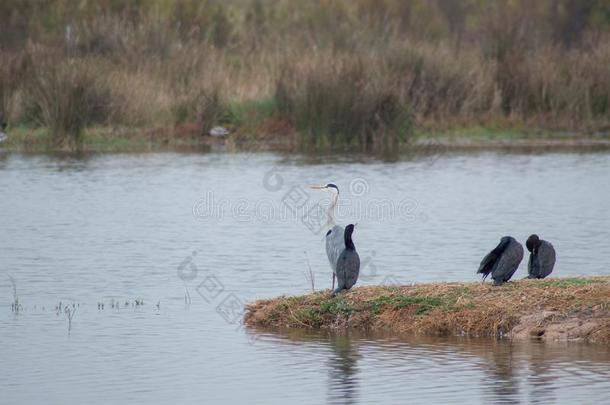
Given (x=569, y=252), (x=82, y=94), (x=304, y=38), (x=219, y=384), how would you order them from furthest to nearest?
(x=304, y=38) → (x=82, y=94) → (x=569, y=252) → (x=219, y=384)

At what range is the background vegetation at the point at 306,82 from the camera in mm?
27812

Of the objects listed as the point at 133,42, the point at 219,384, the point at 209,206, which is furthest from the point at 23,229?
the point at 133,42

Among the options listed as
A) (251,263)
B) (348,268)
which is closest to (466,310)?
(348,268)

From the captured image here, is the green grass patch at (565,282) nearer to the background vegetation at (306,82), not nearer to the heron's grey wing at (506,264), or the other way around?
the heron's grey wing at (506,264)

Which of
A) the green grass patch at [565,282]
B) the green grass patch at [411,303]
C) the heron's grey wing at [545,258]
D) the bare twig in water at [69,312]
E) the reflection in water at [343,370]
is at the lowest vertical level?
the bare twig in water at [69,312]

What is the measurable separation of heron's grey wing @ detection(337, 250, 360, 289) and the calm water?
545 mm

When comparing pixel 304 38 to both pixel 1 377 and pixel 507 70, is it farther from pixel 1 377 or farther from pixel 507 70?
pixel 1 377

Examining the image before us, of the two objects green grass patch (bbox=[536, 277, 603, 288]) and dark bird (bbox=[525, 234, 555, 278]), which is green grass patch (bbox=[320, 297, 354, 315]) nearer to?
green grass patch (bbox=[536, 277, 603, 288])

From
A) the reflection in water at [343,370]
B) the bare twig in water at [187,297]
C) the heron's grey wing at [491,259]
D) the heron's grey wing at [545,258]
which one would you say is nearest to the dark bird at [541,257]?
the heron's grey wing at [545,258]

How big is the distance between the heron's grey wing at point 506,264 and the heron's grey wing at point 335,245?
140 cm

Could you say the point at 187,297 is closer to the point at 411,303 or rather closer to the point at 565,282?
the point at 411,303

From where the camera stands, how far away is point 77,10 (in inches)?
1501

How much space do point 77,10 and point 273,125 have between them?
439 inches

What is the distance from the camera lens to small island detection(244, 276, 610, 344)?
37.7 feet
